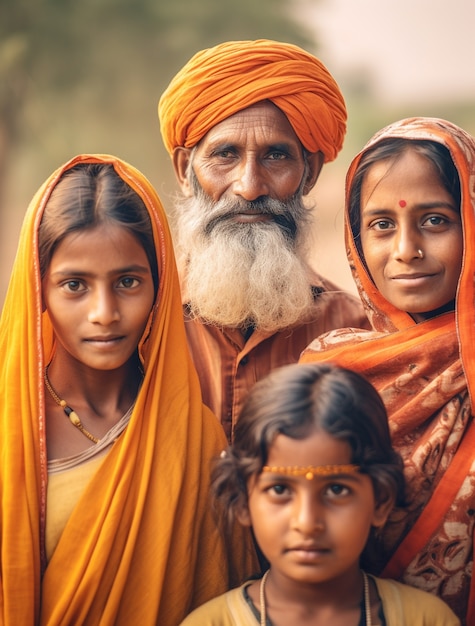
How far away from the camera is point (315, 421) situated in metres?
2.29

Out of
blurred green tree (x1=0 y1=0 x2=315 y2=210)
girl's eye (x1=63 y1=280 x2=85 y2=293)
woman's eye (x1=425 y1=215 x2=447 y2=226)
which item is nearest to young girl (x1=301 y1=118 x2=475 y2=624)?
woman's eye (x1=425 y1=215 x2=447 y2=226)

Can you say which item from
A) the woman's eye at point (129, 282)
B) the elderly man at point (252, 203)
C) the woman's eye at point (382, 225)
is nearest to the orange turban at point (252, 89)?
the elderly man at point (252, 203)

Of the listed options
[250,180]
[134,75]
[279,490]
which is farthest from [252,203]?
[134,75]

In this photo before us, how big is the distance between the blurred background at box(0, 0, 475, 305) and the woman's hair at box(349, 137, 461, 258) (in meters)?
9.45

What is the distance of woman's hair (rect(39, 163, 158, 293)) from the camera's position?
2666 mm

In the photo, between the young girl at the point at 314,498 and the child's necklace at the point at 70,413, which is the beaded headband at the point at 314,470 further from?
the child's necklace at the point at 70,413

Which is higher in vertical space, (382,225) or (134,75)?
(134,75)

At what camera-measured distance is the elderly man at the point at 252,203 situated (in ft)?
11.5

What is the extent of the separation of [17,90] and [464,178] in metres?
12.3

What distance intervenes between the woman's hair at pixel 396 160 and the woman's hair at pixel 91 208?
0.71 m

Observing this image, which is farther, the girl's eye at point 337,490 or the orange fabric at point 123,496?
the orange fabric at point 123,496

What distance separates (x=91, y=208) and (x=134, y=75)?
40.9ft

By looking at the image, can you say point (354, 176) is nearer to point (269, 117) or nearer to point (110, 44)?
point (269, 117)

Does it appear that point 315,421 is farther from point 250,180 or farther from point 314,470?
point 250,180
